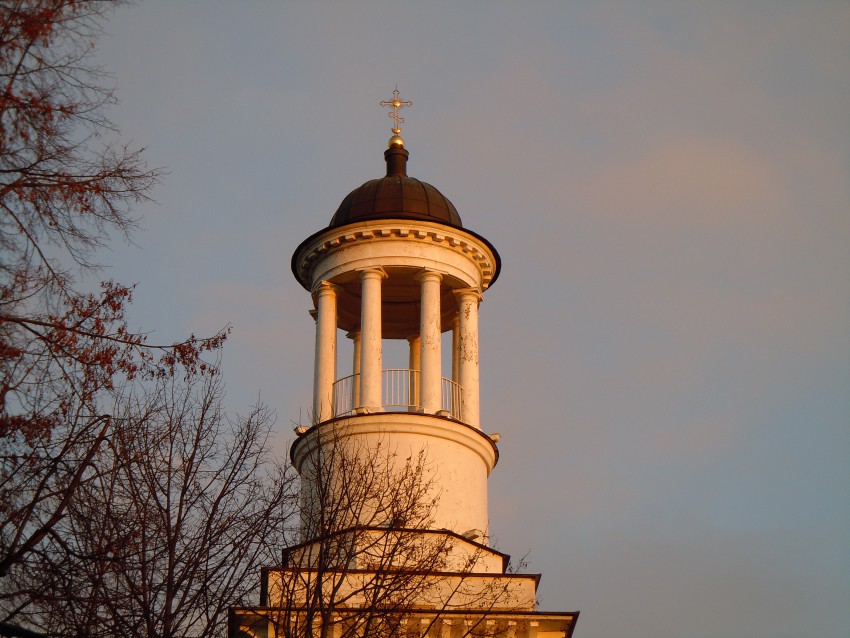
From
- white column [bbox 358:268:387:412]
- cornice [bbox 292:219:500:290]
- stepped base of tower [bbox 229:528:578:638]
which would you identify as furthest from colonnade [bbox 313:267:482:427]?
stepped base of tower [bbox 229:528:578:638]

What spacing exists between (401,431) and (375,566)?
387 centimetres

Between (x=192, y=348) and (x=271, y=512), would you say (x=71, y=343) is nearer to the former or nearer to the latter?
(x=192, y=348)

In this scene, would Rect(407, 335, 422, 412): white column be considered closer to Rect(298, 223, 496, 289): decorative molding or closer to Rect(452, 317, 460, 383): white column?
Rect(452, 317, 460, 383): white column

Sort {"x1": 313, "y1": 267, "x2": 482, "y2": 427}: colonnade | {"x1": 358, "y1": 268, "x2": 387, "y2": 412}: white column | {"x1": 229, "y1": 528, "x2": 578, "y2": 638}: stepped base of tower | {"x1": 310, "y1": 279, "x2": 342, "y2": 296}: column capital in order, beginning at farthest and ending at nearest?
{"x1": 310, "y1": 279, "x2": 342, "y2": 296}: column capital < {"x1": 313, "y1": 267, "x2": 482, "y2": 427}: colonnade < {"x1": 358, "y1": 268, "x2": 387, "y2": 412}: white column < {"x1": 229, "y1": 528, "x2": 578, "y2": 638}: stepped base of tower

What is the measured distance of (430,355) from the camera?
92.4 feet

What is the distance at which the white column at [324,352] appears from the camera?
28.5 m

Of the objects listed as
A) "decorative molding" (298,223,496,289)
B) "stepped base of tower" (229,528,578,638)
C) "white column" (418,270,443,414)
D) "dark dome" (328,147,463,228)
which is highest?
"dark dome" (328,147,463,228)

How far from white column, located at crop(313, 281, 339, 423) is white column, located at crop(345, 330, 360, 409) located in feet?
1.54

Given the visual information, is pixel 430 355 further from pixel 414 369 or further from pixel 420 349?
pixel 414 369

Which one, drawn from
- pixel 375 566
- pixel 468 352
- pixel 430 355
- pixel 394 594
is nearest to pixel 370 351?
pixel 430 355

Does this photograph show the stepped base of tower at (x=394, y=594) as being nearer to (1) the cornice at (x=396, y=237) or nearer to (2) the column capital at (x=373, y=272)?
(2) the column capital at (x=373, y=272)

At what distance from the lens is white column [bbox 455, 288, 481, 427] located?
1128 inches

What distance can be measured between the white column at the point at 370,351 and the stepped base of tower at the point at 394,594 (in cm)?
342

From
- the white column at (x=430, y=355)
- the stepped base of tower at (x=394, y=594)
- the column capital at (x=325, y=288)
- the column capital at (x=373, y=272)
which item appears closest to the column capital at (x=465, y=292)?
the white column at (x=430, y=355)
